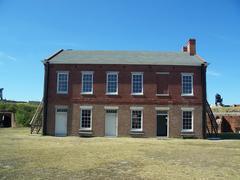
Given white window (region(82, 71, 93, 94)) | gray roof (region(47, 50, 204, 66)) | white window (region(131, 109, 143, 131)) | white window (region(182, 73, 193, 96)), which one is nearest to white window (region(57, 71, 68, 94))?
gray roof (region(47, 50, 204, 66))

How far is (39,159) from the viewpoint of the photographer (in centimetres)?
1582

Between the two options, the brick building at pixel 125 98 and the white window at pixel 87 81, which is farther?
the white window at pixel 87 81

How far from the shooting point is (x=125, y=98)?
109 feet

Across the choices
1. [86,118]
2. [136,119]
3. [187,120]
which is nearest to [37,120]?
[86,118]

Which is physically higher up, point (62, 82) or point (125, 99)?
point (62, 82)

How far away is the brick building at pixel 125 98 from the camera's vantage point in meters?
32.8

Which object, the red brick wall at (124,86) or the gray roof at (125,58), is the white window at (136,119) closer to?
the red brick wall at (124,86)

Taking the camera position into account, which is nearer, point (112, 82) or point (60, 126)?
point (60, 126)

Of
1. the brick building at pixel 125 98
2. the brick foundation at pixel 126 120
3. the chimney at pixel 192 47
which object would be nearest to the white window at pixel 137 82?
the brick building at pixel 125 98

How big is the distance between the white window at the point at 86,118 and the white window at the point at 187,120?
832 cm

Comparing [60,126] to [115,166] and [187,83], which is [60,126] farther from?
[115,166]

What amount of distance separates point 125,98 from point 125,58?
165 inches

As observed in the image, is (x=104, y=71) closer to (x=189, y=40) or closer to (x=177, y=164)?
(x=189, y=40)

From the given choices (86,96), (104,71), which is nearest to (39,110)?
(86,96)
